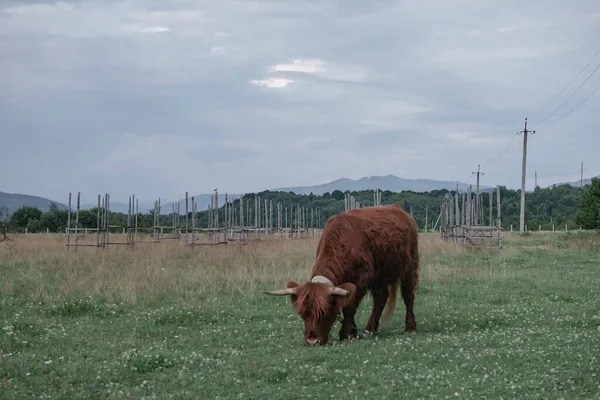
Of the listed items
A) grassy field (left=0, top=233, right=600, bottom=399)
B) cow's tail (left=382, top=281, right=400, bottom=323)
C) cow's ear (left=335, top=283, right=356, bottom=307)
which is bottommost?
grassy field (left=0, top=233, right=600, bottom=399)

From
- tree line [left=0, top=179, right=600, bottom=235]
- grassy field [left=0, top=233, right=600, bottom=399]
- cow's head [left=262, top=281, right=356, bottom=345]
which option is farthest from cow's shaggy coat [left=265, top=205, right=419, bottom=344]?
tree line [left=0, top=179, right=600, bottom=235]

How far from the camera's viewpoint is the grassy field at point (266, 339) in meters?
7.06

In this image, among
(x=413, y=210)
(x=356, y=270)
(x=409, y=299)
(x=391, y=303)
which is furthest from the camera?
(x=413, y=210)

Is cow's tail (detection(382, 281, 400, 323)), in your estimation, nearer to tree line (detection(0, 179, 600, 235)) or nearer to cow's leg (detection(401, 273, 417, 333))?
cow's leg (detection(401, 273, 417, 333))

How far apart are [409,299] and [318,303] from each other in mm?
2641

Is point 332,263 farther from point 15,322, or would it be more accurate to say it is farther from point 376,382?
point 15,322

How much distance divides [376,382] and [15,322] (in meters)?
6.69

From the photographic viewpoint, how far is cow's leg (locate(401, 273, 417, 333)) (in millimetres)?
10766

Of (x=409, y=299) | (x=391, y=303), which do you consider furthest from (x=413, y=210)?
(x=409, y=299)

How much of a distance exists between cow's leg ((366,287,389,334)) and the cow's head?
5.38ft

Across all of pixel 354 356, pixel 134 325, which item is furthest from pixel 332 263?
pixel 134 325

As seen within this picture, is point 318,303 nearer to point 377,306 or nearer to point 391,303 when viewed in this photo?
point 377,306

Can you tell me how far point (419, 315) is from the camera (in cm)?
1218

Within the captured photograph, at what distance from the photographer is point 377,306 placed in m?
11.0
